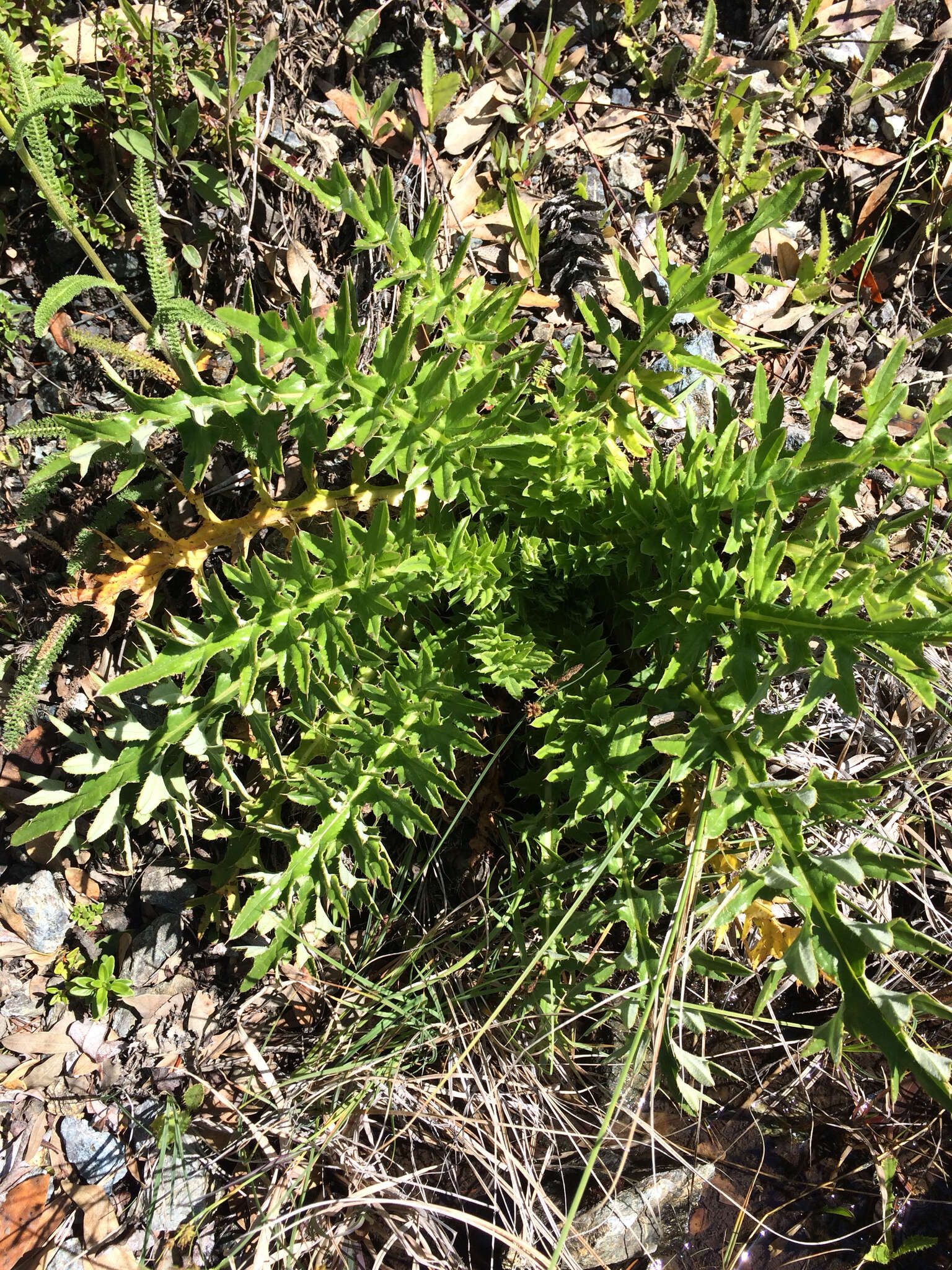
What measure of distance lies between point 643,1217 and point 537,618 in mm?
2027

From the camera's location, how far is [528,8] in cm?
361

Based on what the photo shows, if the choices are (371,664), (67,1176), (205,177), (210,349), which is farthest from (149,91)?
(67,1176)

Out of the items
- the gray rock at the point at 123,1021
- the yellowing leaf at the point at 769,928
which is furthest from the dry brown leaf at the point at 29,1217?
the yellowing leaf at the point at 769,928

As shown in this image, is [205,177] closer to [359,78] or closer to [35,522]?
[359,78]

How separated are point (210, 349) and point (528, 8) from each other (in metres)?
1.94

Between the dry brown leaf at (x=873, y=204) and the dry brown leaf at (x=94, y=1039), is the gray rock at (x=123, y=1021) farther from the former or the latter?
the dry brown leaf at (x=873, y=204)

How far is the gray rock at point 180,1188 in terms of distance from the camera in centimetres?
304

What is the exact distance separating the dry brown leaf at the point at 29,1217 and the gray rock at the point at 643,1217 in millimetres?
1753

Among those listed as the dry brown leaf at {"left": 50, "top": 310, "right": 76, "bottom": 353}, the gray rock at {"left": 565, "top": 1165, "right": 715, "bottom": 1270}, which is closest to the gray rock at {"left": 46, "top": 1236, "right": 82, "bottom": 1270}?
the gray rock at {"left": 565, "top": 1165, "right": 715, "bottom": 1270}

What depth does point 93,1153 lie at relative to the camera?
10.2 ft

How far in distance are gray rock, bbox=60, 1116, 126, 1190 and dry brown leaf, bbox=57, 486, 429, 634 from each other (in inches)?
71.2

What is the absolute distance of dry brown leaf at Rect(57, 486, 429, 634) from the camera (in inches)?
105

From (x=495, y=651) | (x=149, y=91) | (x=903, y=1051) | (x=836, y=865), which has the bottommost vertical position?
(x=903, y=1051)

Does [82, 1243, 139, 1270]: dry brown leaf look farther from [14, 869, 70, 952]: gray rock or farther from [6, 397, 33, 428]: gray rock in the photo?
[6, 397, 33, 428]: gray rock
